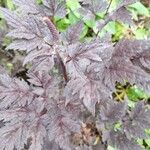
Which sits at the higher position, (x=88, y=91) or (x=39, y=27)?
(x=39, y=27)

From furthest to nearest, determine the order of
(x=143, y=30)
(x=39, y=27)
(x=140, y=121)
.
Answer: (x=143, y=30) < (x=140, y=121) < (x=39, y=27)

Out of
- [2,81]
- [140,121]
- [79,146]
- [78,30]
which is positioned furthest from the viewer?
[79,146]

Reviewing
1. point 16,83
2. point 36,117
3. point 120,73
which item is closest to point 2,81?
point 16,83

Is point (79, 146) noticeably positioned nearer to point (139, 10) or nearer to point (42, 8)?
point (42, 8)

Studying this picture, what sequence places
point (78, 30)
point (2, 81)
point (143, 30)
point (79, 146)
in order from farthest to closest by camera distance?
point (143, 30)
point (79, 146)
point (2, 81)
point (78, 30)

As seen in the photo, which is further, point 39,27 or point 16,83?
point 16,83

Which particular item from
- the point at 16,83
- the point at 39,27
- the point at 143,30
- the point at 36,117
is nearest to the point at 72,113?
the point at 36,117

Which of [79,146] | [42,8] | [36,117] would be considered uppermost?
[42,8]

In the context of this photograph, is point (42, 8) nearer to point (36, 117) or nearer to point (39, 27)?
point (39, 27)

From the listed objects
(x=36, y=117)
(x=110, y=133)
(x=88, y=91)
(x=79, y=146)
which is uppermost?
(x=88, y=91)
